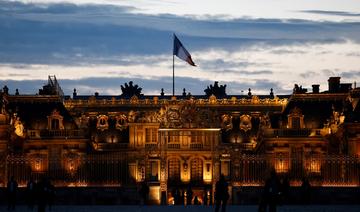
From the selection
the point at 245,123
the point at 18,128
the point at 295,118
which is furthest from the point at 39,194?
the point at 245,123

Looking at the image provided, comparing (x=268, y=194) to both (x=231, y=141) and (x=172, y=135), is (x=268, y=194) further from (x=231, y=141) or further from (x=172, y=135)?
(x=231, y=141)

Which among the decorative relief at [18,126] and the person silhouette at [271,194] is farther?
the decorative relief at [18,126]

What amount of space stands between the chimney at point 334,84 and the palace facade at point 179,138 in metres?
0.11

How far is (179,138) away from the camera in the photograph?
9725 cm

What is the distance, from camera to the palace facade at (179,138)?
80.2m

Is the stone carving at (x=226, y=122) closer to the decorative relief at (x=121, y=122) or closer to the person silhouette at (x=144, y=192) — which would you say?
the decorative relief at (x=121, y=122)

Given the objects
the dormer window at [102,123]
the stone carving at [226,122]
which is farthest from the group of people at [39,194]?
the stone carving at [226,122]

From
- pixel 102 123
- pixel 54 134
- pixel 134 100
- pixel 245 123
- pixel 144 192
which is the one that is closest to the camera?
pixel 144 192

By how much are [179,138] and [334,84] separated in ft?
57.4

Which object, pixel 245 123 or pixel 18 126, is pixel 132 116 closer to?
pixel 245 123

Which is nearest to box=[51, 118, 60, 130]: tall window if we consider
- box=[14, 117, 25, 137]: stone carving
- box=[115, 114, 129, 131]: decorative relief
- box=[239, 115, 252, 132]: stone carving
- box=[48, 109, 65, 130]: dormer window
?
box=[48, 109, 65, 130]: dormer window

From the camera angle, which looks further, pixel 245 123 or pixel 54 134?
pixel 245 123

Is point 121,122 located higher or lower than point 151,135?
higher

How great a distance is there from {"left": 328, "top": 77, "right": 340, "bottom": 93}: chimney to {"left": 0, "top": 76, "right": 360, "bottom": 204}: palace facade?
0.11 m
